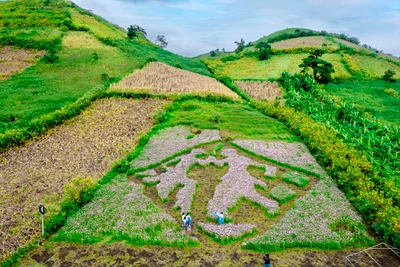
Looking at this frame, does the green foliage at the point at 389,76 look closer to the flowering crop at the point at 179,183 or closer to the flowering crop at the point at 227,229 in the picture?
the flowering crop at the point at 179,183

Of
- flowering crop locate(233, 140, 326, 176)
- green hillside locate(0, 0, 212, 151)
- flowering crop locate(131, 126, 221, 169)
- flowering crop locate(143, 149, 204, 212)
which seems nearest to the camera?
flowering crop locate(143, 149, 204, 212)

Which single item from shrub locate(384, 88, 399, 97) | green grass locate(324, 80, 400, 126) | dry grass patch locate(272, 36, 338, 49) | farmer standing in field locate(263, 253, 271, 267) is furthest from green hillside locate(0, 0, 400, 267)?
dry grass patch locate(272, 36, 338, 49)

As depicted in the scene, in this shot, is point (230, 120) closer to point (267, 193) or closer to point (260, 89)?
point (267, 193)

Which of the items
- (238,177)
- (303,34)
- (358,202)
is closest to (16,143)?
(238,177)

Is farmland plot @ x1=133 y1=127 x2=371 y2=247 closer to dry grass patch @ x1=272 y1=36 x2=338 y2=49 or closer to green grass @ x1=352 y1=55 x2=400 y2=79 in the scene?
green grass @ x1=352 y1=55 x2=400 y2=79

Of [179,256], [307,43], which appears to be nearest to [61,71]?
[179,256]

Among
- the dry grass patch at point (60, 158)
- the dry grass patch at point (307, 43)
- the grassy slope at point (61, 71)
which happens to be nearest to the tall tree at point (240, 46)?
the dry grass patch at point (307, 43)

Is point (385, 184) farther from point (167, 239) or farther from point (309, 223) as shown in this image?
point (167, 239)
